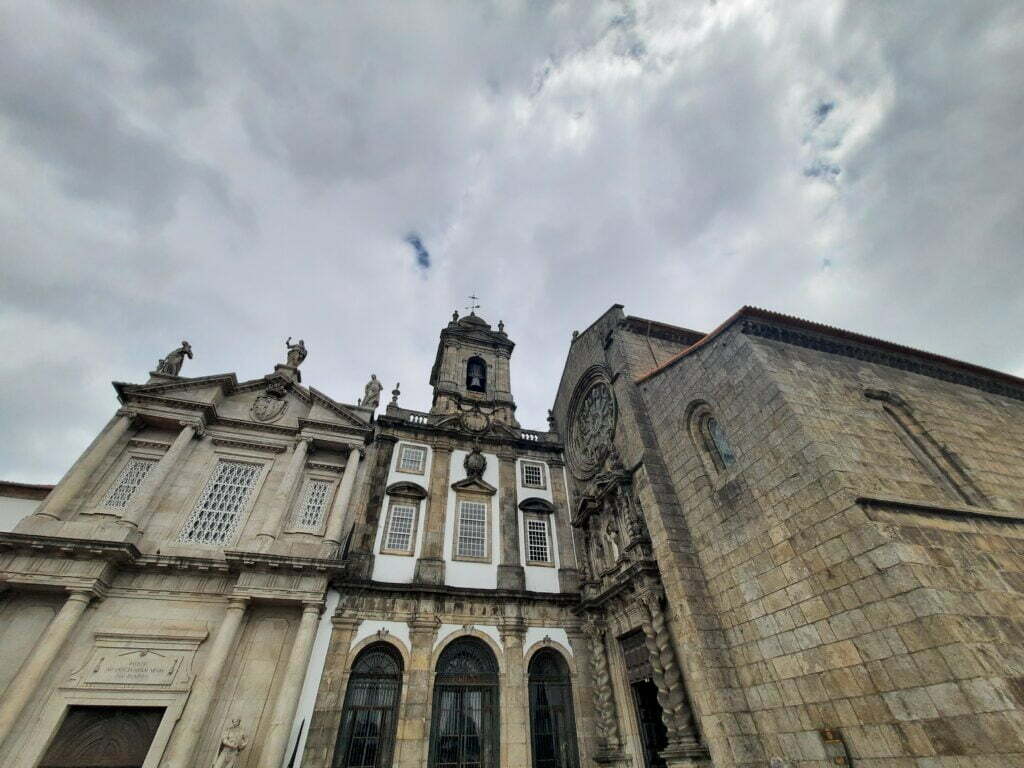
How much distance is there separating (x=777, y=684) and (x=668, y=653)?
242 centimetres

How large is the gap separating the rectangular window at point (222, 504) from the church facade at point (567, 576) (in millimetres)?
67

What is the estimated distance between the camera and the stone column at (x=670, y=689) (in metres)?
8.39

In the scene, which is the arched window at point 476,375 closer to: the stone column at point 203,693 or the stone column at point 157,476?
the stone column at point 157,476

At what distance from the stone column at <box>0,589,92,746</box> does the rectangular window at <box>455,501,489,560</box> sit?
9540mm

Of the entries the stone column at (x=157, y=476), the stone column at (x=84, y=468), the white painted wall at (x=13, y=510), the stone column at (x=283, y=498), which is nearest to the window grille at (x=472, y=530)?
the stone column at (x=283, y=498)

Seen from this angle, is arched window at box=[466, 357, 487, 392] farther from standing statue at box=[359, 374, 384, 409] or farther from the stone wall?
the stone wall

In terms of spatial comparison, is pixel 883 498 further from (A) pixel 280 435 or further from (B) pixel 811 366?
(A) pixel 280 435

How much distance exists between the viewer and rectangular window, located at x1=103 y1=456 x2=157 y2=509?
12.6m

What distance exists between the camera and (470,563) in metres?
14.4

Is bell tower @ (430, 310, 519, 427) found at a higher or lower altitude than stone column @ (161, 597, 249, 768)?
higher

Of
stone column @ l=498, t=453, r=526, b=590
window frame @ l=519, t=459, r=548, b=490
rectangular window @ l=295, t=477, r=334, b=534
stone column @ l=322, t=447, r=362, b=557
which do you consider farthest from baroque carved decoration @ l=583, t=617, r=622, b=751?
rectangular window @ l=295, t=477, r=334, b=534

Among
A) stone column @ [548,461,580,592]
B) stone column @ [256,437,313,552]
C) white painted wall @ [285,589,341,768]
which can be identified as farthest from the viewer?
stone column @ [548,461,580,592]

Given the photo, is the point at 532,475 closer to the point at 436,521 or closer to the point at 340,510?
the point at 436,521

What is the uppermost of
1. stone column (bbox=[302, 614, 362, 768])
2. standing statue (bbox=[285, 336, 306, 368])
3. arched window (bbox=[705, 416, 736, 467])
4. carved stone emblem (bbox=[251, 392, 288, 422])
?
standing statue (bbox=[285, 336, 306, 368])
